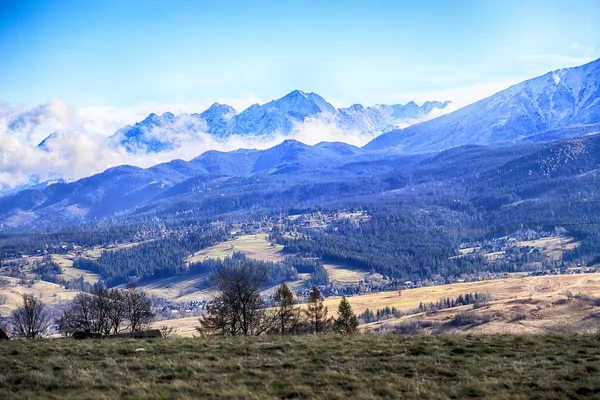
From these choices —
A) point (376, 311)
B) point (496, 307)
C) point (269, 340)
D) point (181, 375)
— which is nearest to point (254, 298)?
point (269, 340)

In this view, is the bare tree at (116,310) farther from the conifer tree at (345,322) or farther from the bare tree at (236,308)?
the conifer tree at (345,322)

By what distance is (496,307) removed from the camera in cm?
11281

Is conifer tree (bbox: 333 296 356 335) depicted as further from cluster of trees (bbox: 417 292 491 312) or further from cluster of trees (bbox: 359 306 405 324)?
cluster of trees (bbox: 417 292 491 312)

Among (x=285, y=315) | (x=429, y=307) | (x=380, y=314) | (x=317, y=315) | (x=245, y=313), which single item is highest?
(x=245, y=313)

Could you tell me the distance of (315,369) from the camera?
20.1 meters

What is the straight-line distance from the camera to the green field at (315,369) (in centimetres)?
1680

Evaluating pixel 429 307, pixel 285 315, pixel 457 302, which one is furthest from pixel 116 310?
pixel 457 302

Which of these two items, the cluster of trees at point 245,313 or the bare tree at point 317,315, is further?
the bare tree at point 317,315

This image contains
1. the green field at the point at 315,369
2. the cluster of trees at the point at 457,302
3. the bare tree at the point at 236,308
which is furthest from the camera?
the cluster of trees at the point at 457,302

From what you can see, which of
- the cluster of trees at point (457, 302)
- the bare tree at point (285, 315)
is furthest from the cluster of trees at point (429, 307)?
the bare tree at point (285, 315)

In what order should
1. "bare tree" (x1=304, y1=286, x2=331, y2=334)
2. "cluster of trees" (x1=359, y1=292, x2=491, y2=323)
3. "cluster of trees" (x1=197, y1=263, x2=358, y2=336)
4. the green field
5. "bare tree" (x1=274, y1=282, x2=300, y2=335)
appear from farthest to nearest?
1. "cluster of trees" (x1=359, y1=292, x2=491, y2=323)
2. "bare tree" (x1=304, y1=286, x2=331, y2=334)
3. "bare tree" (x1=274, y1=282, x2=300, y2=335)
4. "cluster of trees" (x1=197, y1=263, x2=358, y2=336)
5. the green field

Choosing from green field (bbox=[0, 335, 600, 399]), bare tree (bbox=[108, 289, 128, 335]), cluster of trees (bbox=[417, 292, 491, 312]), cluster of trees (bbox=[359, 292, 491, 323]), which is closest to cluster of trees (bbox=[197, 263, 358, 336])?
bare tree (bbox=[108, 289, 128, 335])

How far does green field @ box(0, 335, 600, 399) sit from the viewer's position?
1680 centimetres

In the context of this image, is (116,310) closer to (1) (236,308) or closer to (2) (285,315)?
(2) (285,315)
